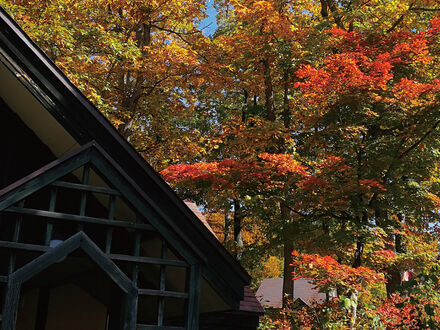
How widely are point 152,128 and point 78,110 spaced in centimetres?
1782

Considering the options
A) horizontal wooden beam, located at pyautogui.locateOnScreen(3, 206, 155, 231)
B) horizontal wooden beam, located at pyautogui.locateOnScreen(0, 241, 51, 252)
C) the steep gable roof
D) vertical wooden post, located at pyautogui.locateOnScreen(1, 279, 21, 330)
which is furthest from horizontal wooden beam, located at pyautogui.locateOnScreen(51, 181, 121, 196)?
vertical wooden post, located at pyautogui.locateOnScreen(1, 279, 21, 330)

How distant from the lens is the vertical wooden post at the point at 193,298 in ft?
17.2

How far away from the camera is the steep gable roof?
5.14 meters

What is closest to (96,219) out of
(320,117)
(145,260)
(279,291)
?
(145,260)

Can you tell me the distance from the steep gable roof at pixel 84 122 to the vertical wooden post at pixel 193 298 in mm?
177

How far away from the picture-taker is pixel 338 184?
11.4 meters

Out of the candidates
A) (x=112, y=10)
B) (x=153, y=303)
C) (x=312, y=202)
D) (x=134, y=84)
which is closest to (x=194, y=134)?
Answer: (x=134, y=84)

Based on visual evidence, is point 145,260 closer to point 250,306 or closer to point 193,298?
point 193,298

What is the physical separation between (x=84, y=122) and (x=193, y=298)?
269 centimetres

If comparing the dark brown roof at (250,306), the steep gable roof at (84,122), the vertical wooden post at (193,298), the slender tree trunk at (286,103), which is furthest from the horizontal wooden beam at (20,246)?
the slender tree trunk at (286,103)

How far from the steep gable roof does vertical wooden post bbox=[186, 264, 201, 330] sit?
177mm

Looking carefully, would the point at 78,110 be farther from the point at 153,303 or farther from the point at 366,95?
the point at 366,95

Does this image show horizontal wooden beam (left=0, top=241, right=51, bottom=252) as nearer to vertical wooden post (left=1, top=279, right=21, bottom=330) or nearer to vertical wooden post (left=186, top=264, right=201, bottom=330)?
vertical wooden post (left=1, top=279, right=21, bottom=330)

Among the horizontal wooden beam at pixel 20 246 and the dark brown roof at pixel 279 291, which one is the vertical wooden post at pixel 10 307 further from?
the dark brown roof at pixel 279 291
